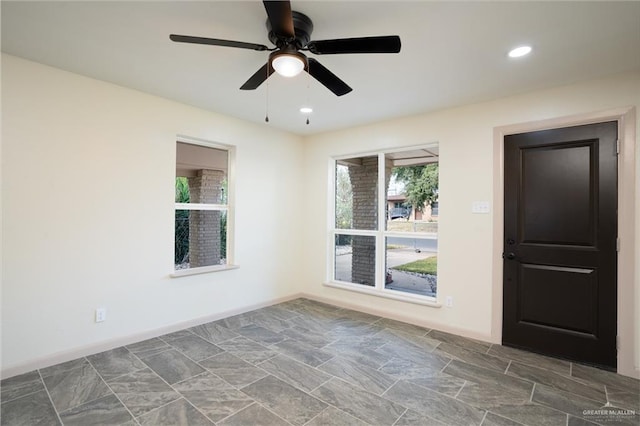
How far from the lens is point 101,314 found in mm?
2943

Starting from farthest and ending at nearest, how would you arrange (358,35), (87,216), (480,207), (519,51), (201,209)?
(201,209) → (480,207) → (87,216) → (519,51) → (358,35)

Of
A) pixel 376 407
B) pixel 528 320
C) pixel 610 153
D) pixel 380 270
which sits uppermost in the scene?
pixel 610 153

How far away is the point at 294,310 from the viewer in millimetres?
4270

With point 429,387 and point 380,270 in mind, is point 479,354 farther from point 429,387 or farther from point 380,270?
point 380,270

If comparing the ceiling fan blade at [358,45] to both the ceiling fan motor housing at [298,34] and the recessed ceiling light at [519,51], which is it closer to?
the ceiling fan motor housing at [298,34]

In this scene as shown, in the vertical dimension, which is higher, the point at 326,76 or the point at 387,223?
the point at 326,76

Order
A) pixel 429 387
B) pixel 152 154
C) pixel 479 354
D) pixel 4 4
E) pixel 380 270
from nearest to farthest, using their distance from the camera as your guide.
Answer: pixel 4 4 < pixel 429 387 < pixel 479 354 < pixel 152 154 < pixel 380 270

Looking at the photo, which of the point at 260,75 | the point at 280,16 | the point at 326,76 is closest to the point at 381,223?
the point at 326,76

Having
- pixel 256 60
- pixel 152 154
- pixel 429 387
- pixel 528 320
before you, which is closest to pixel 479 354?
pixel 528 320

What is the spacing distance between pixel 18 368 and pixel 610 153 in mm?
5188

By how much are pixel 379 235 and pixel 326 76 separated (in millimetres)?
2549

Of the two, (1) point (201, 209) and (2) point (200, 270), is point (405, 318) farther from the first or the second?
(1) point (201, 209)

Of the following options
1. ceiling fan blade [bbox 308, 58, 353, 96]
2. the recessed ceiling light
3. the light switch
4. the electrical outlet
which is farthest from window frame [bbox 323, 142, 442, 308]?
the electrical outlet

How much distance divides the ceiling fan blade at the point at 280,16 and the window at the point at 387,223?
8.44 feet
